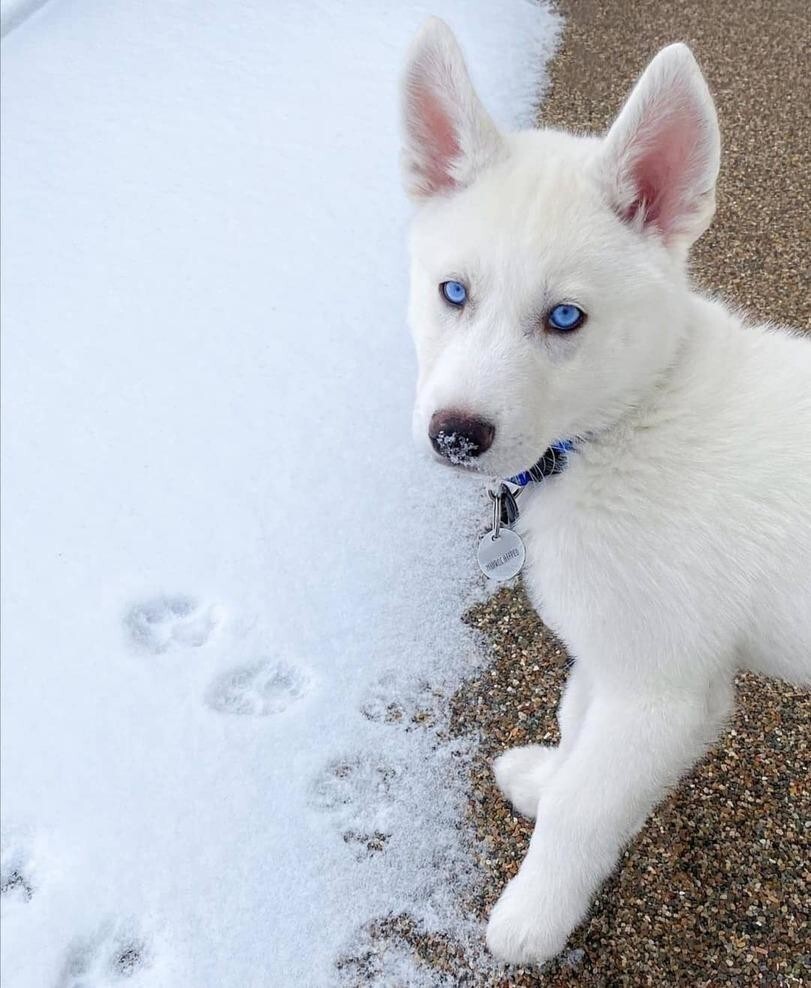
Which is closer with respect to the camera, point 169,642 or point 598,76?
point 169,642

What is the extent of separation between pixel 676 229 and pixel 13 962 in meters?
2.17

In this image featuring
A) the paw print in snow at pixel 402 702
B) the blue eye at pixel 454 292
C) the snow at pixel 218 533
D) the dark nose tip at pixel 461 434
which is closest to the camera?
the dark nose tip at pixel 461 434

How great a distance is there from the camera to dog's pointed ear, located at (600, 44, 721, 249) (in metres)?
1.55

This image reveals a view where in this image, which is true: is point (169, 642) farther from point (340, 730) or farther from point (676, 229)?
point (676, 229)

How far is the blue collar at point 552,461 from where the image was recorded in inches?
68.4

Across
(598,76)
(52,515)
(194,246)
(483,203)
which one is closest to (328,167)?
(194,246)

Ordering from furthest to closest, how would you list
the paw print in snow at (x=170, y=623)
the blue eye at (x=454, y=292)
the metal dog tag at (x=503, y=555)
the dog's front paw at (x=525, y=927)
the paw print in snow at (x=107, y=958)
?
the paw print in snow at (x=170, y=623)
the paw print in snow at (x=107, y=958)
the metal dog tag at (x=503, y=555)
the dog's front paw at (x=525, y=927)
the blue eye at (x=454, y=292)

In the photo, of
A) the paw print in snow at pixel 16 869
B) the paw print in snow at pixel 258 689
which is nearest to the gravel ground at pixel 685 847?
the paw print in snow at pixel 258 689

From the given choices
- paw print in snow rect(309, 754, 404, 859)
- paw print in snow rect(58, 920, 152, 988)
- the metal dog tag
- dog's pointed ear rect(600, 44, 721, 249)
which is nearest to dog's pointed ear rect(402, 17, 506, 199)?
dog's pointed ear rect(600, 44, 721, 249)

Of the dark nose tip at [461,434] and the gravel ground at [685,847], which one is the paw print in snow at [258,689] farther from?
the dark nose tip at [461,434]

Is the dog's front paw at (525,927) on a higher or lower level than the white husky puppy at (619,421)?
lower

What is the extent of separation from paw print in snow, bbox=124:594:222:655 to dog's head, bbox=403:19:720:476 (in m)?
1.31

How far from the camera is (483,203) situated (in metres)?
1.67

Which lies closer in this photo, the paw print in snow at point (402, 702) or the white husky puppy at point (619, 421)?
the white husky puppy at point (619, 421)
